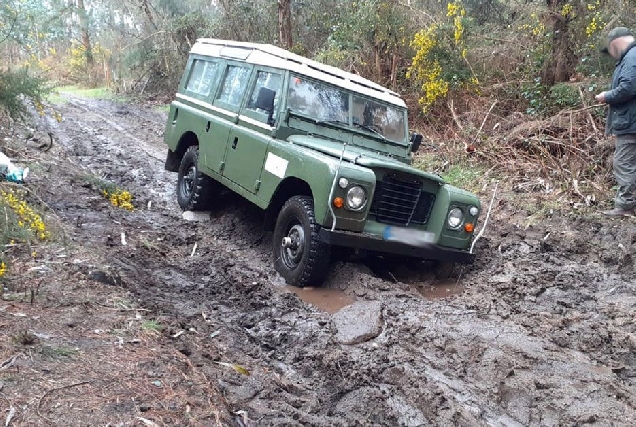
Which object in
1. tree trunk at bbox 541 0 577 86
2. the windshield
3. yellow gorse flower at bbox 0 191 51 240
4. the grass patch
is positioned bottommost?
the grass patch

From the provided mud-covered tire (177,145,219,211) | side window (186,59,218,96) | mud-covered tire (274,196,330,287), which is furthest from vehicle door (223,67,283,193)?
side window (186,59,218,96)

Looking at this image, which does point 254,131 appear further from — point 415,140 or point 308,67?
point 415,140

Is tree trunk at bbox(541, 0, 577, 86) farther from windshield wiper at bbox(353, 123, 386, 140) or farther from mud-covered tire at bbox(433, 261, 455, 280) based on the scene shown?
mud-covered tire at bbox(433, 261, 455, 280)

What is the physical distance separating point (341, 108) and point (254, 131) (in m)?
0.93

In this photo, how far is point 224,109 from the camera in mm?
7043

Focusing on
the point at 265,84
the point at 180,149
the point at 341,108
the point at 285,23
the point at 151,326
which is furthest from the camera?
the point at 285,23

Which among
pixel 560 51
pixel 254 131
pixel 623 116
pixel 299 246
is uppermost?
pixel 560 51

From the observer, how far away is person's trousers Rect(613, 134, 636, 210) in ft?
20.7

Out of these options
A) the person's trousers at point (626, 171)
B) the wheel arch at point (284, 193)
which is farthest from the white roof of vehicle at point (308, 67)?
the person's trousers at point (626, 171)

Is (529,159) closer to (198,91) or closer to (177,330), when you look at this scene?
(198,91)

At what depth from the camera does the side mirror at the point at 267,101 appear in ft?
19.9

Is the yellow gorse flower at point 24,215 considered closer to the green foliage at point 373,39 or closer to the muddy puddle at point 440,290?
Result: the muddy puddle at point 440,290

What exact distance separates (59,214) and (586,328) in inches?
204

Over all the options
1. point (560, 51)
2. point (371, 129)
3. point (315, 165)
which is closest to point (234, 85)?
point (371, 129)
